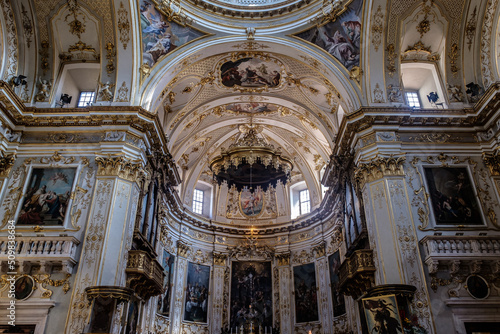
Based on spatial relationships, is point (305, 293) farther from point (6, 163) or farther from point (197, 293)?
→ point (6, 163)

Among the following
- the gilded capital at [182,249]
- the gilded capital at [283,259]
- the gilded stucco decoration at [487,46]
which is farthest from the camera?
the gilded capital at [283,259]

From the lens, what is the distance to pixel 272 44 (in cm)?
1670

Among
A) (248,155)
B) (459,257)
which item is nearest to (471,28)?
(459,257)

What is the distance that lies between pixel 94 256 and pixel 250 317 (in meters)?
10.7

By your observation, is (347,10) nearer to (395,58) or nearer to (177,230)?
(395,58)

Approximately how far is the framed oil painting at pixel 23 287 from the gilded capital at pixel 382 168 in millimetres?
10793

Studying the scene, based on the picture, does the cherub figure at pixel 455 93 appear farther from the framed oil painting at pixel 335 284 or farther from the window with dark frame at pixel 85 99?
the window with dark frame at pixel 85 99

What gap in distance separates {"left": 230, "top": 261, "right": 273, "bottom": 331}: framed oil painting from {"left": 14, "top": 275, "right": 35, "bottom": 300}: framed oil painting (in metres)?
10.6

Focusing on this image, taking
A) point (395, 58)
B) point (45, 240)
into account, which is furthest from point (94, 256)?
point (395, 58)

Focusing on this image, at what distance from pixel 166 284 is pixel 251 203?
7.67 meters

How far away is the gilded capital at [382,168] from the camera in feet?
44.3

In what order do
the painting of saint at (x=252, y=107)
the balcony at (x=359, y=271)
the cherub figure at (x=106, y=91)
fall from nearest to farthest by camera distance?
1. the balcony at (x=359, y=271)
2. the cherub figure at (x=106, y=91)
3. the painting of saint at (x=252, y=107)

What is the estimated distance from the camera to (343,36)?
52.3 ft

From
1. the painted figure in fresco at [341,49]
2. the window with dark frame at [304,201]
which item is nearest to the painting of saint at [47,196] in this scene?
the painted figure in fresco at [341,49]
